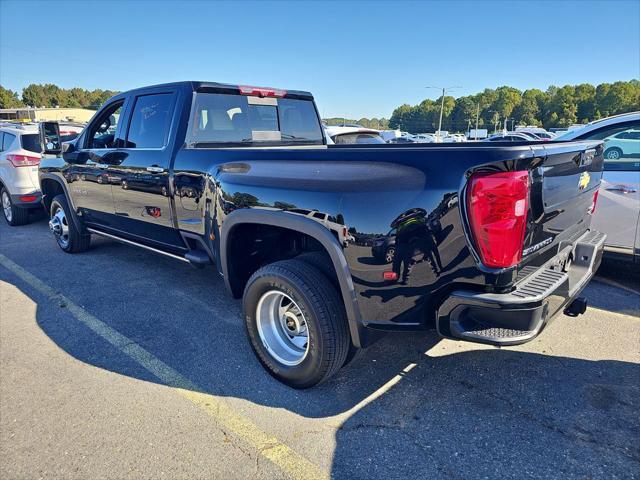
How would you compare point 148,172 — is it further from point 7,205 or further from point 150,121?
point 7,205

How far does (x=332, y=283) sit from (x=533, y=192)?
122 cm

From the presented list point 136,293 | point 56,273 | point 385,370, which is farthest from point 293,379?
point 56,273

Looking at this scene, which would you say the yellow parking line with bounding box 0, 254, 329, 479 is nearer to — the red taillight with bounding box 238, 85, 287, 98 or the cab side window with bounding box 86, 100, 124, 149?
the cab side window with bounding box 86, 100, 124, 149

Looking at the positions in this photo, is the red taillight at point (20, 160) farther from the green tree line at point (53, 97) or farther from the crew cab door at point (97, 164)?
the green tree line at point (53, 97)

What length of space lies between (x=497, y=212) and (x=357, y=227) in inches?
27.2

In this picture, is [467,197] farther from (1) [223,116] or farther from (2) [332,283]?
(1) [223,116]

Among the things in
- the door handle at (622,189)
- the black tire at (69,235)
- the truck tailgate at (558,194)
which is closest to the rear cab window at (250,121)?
the truck tailgate at (558,194)

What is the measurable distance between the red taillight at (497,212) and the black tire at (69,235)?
5213 millimetres

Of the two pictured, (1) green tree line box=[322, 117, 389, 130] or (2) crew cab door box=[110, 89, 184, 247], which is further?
(1) green tree line box=[322, 117, 389, 130]

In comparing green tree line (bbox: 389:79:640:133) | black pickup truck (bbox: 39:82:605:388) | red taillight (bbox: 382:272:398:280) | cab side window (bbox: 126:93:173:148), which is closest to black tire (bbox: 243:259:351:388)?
black pickup truck (bbox: 39:82:605:388)

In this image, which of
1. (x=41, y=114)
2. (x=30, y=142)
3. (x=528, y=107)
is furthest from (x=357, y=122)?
(x=30, y=142)

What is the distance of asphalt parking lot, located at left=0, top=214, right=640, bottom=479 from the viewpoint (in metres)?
2.23

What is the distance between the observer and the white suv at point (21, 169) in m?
7.23

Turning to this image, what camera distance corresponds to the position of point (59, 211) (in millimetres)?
5902
